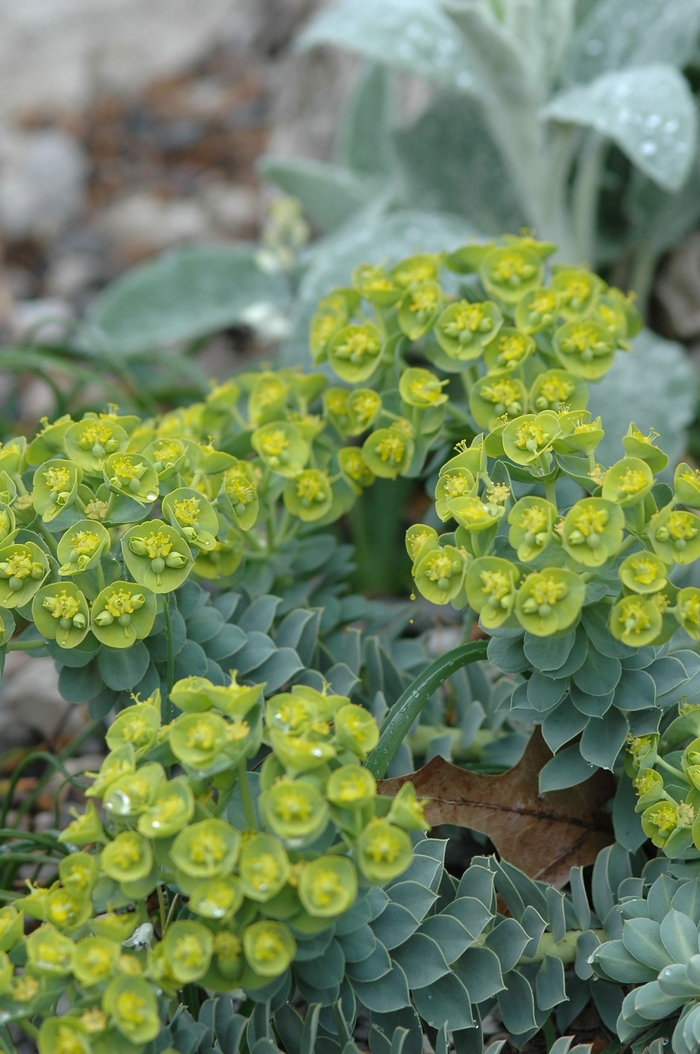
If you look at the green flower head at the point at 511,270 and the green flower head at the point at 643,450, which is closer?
the green flower head at the point at 643,450

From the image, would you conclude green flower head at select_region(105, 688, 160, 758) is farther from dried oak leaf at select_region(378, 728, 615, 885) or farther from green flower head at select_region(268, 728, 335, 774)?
dried oak leaf at select_region(378, 728, 615, 885)

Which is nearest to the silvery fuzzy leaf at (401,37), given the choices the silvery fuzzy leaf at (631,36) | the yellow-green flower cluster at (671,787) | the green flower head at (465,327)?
the silvery fuzzy leaf at (631,36)

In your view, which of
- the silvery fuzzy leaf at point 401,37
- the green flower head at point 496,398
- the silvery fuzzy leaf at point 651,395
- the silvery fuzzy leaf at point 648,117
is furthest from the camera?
the silvery fuzzy leaf at point 401,37

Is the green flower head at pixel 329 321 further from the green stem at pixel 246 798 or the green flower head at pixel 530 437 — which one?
the green stem at pixel 246 798

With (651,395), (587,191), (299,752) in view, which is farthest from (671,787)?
(587,191)

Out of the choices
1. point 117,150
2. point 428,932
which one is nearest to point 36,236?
point 117,150

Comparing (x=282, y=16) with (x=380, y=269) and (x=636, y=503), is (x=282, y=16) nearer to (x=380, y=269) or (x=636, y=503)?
→ (x=380, y=269)

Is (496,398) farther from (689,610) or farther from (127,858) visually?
(127,858)
